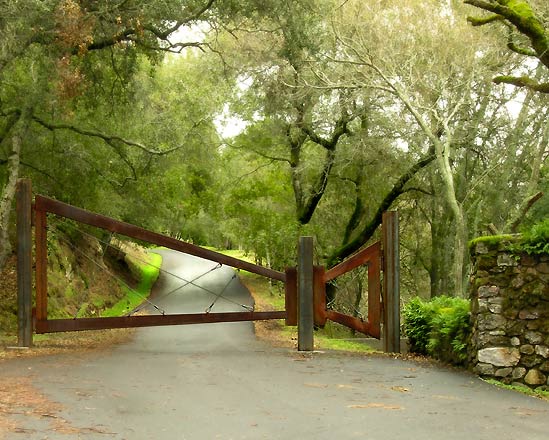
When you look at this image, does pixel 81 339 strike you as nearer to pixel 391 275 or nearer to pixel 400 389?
pixel 391 275

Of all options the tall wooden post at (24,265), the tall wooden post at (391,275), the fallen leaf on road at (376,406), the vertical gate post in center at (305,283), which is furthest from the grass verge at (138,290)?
the fallen leaf on road at (376,406)

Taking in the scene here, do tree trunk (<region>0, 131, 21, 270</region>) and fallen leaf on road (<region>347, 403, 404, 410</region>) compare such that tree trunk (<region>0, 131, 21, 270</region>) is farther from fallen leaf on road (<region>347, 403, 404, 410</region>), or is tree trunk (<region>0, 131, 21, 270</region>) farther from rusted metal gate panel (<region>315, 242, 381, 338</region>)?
fallen leaf on road (<region>347, 403, 404, 410</region>)

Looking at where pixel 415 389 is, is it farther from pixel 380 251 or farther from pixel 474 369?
pixel 380 251

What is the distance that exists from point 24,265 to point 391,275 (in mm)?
6203

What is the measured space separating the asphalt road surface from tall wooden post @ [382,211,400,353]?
668 millimetres

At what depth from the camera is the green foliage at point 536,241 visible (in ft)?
29.0

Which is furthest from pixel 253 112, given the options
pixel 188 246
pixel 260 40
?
pixel 188 246

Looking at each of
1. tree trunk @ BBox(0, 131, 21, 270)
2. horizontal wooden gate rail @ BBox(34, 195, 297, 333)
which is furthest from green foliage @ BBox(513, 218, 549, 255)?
tree trunk @ BBox(0, 131, 21, 270)

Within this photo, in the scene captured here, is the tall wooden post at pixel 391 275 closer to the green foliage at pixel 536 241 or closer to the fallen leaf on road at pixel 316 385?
the green foliage at pixel 536 241

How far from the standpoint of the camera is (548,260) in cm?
899

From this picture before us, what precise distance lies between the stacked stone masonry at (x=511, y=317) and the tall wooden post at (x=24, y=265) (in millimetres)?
7119

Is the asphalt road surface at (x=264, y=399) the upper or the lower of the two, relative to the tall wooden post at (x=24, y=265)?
lower

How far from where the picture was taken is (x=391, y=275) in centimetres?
1119

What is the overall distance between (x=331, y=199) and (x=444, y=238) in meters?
4.42
